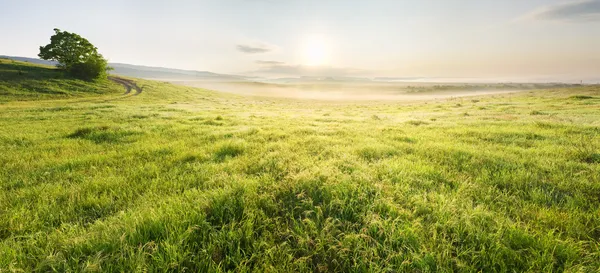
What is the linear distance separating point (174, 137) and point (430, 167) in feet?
32.8

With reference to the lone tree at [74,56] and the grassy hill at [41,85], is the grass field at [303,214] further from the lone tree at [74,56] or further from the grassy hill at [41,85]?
the lone tree at [74,56]

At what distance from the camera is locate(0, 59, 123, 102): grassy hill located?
4509 cm

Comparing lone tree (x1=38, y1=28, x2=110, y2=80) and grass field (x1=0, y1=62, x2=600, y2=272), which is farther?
lone tree (x1=38, y1=28, x2=110, y2=80)

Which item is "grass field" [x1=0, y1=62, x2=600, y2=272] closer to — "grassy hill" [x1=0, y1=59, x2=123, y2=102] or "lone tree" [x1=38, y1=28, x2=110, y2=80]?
"grassy hill" [x1=0, y1=59, x2=123, y2=102]

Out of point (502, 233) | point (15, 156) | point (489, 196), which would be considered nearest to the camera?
point (502, 233)

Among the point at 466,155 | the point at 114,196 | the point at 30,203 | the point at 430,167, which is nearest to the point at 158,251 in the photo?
the point at 114,196

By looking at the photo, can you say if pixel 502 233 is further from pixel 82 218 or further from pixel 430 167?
pixel 82 218

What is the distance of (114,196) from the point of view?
166 inches

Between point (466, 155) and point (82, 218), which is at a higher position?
point (466, 155)

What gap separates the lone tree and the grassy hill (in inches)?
123

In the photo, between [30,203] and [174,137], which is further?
[174,137]

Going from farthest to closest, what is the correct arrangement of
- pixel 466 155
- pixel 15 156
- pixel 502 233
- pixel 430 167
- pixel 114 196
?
pixel 15 156 < pixel 466 155 < pixel 430 167 < pixel 114 196 < pixel 502 233

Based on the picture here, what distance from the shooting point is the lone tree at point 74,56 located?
65.7m

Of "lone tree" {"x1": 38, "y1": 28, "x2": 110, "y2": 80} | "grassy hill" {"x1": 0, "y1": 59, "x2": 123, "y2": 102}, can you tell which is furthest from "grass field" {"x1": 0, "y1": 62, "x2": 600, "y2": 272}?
"lone tree" {"x1": 38, "y1": 28, "x2": 110, "y2": 80}
